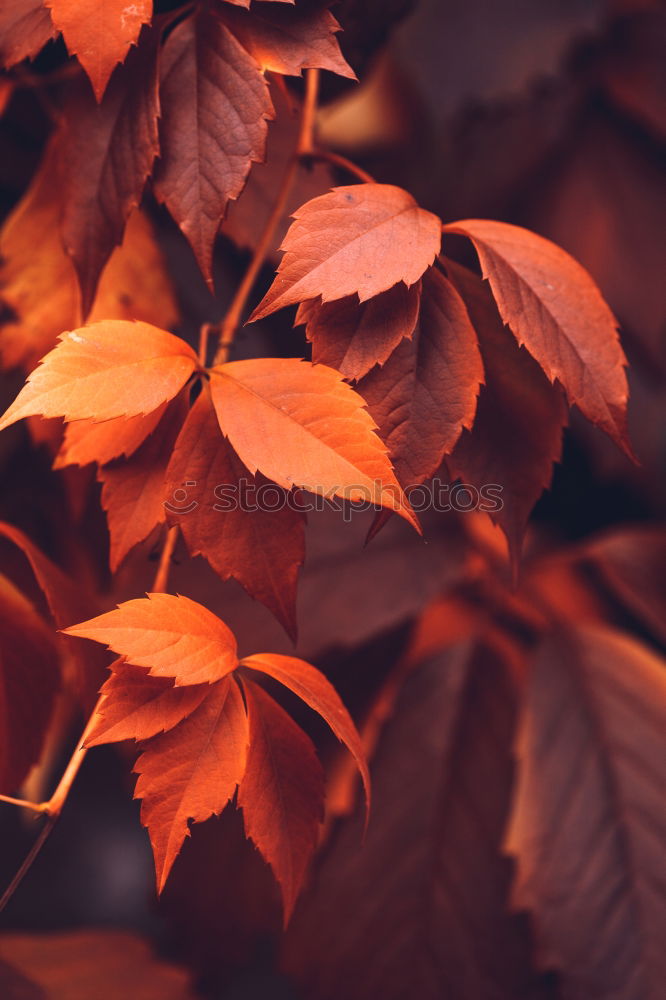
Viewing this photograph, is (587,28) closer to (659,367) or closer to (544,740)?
(659,367)

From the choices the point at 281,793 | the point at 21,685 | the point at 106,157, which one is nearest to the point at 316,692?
the point at 281,793

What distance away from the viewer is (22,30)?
1.10 ft

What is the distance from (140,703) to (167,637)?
24mm

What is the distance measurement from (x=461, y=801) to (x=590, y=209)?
1.69 feet

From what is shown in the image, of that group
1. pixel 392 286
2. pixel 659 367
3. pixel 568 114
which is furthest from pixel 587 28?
pixel 392 286

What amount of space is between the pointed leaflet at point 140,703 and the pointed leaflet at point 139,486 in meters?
0.05

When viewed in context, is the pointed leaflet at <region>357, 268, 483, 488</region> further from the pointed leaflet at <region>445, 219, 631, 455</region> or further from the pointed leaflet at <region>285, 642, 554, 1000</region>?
the pointed leaflet at <region>285, 642, 554, 1000</region>

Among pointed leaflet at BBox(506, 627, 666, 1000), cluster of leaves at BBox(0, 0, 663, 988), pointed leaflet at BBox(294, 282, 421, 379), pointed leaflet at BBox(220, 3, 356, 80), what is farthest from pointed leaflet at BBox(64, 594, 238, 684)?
pointed leaflet at BBox(506, 627, 666, 1000)

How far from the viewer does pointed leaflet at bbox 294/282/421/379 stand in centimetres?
30

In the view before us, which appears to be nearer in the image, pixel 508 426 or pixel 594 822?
pixel 508 426

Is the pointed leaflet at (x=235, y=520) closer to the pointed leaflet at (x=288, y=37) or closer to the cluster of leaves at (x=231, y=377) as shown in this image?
the cluster of leaves at (x=231, y=377)

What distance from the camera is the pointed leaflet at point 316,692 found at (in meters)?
0.29

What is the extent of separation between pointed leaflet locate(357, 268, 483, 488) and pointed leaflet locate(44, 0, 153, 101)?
0.15 metres

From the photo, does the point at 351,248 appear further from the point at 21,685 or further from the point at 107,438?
the point at 21,685
